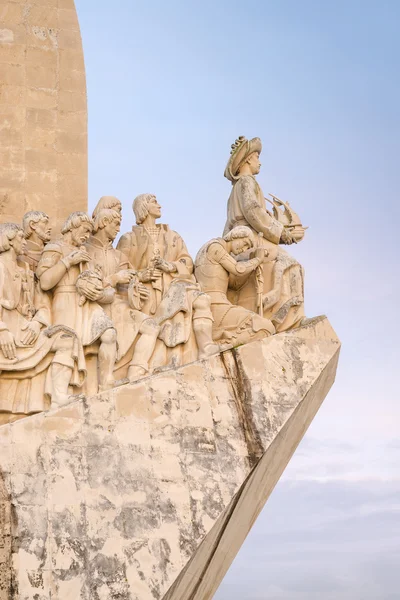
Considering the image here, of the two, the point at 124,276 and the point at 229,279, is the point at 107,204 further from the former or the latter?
the point at 229,279

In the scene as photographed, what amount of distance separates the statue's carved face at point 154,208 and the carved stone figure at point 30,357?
1.73 metres

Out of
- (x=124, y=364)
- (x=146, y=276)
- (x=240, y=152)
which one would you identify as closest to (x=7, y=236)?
(x=146, y=276)

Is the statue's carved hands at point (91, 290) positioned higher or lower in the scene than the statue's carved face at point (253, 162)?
lower

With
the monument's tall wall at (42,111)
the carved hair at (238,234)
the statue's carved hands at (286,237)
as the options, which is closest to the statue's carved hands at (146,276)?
the carved hair at (238,234)

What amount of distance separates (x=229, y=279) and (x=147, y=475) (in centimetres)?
257

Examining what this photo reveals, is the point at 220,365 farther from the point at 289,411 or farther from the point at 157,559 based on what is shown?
the point at 157,559

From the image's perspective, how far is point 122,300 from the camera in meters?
11.7

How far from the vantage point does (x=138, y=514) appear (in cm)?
1020

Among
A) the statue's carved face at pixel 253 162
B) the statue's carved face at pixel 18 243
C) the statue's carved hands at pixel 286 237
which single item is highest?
the statue's carved face at pixel 253 162

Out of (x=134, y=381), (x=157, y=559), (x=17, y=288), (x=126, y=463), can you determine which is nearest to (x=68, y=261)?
(x=17, y=288)

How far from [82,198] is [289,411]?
3158mm

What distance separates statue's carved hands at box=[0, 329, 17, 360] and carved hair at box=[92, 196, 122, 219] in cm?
177

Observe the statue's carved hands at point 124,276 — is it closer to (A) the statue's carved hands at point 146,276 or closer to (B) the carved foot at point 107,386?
(A) the statue's carved hands at point 146,276

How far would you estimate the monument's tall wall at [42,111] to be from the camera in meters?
12.6
